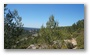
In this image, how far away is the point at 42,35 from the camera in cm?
349

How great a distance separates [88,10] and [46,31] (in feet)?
2.71

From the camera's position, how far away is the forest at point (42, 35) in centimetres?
347

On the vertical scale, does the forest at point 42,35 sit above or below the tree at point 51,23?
below

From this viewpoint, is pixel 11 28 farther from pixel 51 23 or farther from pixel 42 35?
pixel 51 23

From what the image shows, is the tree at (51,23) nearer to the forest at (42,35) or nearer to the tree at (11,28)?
the forest at (42,35)

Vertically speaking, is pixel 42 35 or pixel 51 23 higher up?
pixel 51 23

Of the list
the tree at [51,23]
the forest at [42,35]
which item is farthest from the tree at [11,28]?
the tree at [51,23]

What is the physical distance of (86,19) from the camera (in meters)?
3.50

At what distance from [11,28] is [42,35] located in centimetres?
56

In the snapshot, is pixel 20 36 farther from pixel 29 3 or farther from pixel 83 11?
pixel 83 11

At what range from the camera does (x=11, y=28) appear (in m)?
3.48

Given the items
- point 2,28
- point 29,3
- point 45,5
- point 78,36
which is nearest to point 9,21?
point 2,28

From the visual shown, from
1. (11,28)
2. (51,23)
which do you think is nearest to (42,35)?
(51,23)

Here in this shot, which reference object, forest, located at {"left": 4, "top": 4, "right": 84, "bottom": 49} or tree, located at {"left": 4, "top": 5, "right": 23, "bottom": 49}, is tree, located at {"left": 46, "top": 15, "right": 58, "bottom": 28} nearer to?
forest, located at {"left": 4, "top": 4, "right": 84, "bottom": 49}
